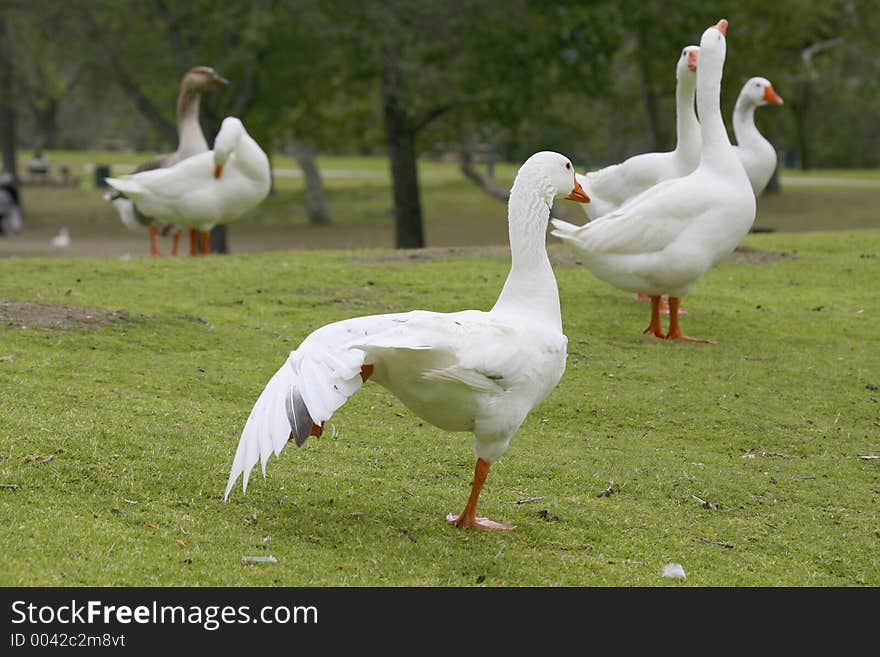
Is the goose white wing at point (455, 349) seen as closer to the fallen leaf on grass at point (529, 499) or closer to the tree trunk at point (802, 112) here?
the fallen leaf on grass at point (529, 499)

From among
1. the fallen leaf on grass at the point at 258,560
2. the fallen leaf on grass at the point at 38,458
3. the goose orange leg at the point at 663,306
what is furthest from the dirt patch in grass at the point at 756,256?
the fallen leaf on grass at the point at 258,560

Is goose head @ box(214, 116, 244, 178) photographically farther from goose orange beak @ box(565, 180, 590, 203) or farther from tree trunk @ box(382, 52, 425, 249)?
tree trunk @ box(382, 52, 425, 249)

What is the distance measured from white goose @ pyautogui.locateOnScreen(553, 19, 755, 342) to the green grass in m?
0.70

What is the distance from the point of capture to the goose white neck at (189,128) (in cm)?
1570

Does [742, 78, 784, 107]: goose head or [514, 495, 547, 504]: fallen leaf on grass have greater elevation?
[742, 78, 784, 107]: goose head

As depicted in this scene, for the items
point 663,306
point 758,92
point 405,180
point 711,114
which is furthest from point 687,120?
point 405,180

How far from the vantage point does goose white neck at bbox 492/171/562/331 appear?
5.43m

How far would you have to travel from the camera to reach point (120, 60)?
77.8 feet

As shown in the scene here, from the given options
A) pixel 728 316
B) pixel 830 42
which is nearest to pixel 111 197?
pixel 728 316

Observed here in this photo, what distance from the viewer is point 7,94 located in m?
30.5

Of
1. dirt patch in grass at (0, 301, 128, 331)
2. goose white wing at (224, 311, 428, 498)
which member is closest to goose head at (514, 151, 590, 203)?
goose white wing at (224, 311, 428, 498)

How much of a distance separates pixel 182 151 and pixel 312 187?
1664 cm

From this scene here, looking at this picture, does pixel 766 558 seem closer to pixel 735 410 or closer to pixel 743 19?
pixel 735 410

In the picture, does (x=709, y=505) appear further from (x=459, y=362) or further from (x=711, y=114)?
(x=711, y=114)
